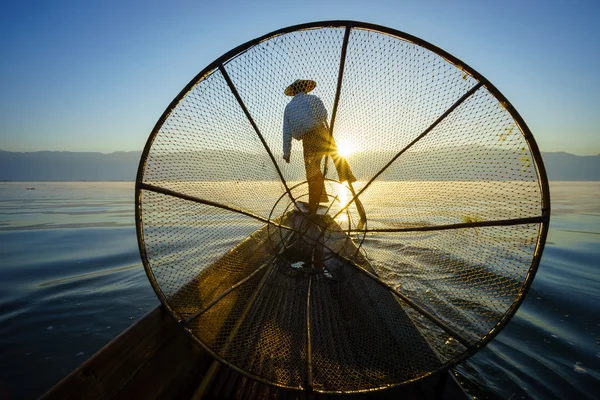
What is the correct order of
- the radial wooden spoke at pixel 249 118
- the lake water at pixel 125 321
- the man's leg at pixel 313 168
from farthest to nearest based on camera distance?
the man's leg at pixel 313 168
the lake water at pixel 125 321
the radial wooden spoke at pixel 249 118

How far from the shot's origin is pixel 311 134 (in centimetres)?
303

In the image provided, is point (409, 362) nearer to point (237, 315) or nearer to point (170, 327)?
point (237, 315)

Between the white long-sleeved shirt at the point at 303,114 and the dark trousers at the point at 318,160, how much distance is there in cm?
9

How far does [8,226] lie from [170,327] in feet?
35.5

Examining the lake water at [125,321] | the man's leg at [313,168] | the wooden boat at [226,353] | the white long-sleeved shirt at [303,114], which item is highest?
the white long-sleeved shirt at [303,114]

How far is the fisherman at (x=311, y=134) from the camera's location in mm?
2828

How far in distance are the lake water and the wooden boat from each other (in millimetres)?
1053

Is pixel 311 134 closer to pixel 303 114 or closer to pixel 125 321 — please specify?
pixel 303 114

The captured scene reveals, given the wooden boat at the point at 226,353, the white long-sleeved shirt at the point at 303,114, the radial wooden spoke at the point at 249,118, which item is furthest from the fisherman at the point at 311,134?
the wooden boat at the point at 226,353

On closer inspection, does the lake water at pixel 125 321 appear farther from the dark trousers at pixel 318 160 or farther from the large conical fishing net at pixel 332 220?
the dark trousers at pixel 318 160

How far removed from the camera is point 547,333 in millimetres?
3078

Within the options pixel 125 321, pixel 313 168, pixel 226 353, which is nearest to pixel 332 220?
pixel 313 168

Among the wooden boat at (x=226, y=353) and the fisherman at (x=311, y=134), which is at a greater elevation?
the fisherman at (x=311, y=134)

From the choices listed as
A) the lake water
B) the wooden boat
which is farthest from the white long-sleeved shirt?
the lake water
